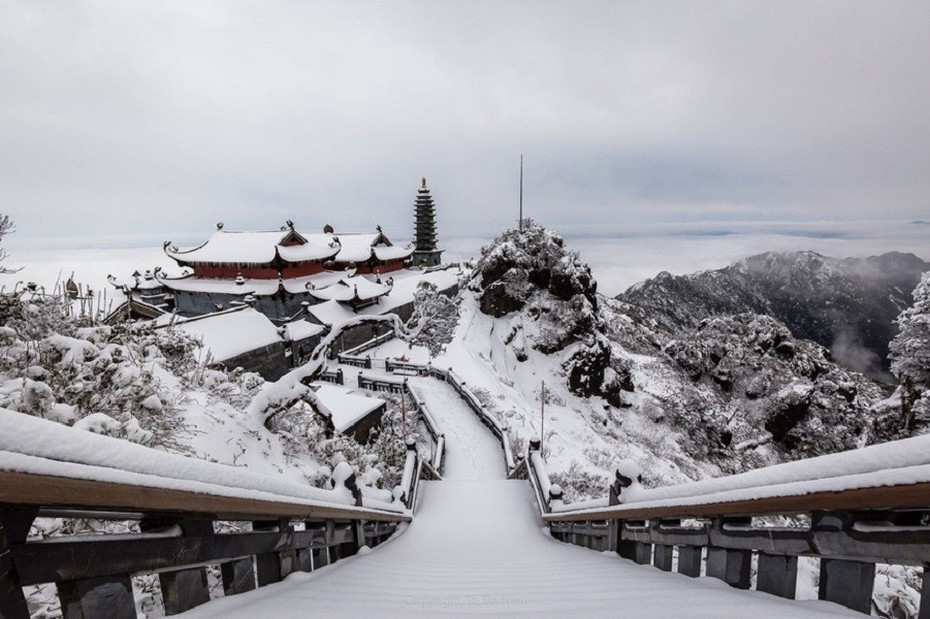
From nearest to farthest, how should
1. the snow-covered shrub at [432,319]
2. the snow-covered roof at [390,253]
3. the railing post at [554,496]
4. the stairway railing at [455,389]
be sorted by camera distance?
the railing post at [554,496] → the snow-covered shrub at [432,319] → the stairway railing at [455,389] → the snow-covered roof at [390,253]

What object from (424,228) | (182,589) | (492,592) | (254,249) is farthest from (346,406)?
(424,228)

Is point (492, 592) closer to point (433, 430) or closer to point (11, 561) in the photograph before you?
point (11, 561)

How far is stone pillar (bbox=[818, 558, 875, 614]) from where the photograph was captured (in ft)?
6.25

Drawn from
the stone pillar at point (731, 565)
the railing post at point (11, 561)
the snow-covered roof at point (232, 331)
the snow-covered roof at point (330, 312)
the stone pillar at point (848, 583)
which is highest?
the snow-covered roof at point (330, 312)

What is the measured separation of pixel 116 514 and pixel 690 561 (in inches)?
140

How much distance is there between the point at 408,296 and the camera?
36.4 meters

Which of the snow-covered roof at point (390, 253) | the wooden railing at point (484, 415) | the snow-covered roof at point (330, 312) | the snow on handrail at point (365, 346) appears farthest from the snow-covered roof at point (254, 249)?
the wooden railing at point (484, 415)

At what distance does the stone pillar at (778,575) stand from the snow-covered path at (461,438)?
457 inches

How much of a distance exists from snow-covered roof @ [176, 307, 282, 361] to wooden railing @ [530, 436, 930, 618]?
53.4ft

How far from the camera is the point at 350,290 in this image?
31812mm

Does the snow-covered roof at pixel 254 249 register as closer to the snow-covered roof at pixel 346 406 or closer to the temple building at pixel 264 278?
the temple building at pixel 264 278

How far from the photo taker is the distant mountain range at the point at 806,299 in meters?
47.6

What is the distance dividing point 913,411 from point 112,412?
24495mm

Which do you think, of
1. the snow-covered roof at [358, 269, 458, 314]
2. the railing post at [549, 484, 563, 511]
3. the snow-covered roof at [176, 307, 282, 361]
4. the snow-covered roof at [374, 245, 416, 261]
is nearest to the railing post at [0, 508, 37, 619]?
the railing post at [549, 484, 563, 511]
